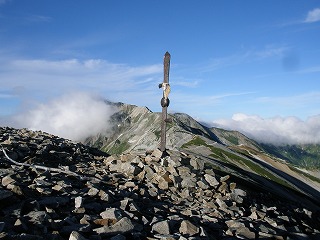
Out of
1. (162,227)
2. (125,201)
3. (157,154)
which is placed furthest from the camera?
(157,154)

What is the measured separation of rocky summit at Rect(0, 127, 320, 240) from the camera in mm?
12922

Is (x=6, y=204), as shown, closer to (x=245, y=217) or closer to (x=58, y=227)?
(x=58, y=227)

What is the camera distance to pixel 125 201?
16172 mm

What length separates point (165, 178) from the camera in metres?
22.1

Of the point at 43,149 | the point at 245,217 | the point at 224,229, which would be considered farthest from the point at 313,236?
the point at 43,149

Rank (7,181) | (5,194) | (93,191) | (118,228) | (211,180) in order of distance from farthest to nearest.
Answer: (211,180) → (93,191) → (7,181) → (5,194) → (118,228)

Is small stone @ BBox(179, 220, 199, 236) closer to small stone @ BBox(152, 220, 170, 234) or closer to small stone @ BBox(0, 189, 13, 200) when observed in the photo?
small stone @ BBox(152, 220, 170, 234)

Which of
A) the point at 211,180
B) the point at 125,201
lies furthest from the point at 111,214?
the point at 211,180

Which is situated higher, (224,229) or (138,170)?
(138,170)

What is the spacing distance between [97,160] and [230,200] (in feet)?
40.8

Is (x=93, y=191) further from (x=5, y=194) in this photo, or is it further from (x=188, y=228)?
(x=188, y=228)

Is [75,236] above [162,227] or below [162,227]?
above

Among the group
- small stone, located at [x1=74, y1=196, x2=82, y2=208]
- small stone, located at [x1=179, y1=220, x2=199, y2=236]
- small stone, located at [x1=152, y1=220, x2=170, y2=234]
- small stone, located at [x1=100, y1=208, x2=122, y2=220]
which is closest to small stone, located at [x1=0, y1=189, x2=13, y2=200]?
small stone, located at [x1=74, y1=196, x2=82, y2=208]

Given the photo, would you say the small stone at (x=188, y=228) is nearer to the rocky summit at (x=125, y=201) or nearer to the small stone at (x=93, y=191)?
the rocky summit at (x=125, y=201)
